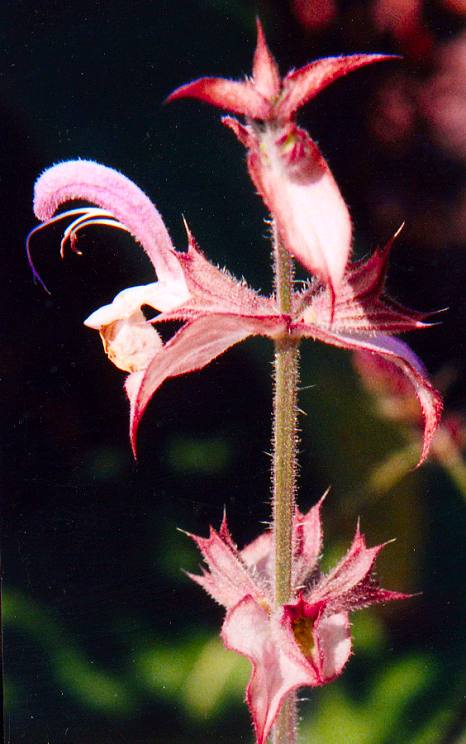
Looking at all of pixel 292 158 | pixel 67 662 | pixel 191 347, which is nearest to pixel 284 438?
pixel 191 347

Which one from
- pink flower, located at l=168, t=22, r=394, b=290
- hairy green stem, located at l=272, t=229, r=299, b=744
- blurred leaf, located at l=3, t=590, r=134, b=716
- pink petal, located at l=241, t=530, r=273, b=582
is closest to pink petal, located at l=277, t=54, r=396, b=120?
pink flower, located at l=168, t=22, r=394, b=290

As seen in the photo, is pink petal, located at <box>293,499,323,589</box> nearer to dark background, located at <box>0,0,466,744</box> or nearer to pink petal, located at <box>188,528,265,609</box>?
pink petal, located at <box>188,528,265,609</box>

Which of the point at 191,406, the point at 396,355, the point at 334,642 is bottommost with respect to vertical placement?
the point at 334,642

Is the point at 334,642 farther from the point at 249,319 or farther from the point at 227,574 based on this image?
the point at 249,319

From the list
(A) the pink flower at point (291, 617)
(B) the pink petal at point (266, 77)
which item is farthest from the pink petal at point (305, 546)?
(B) the pink petal at point (266, 77)

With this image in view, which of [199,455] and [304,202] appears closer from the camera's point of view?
[304,202]
